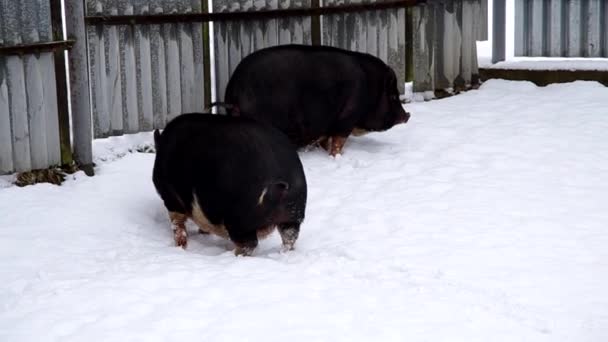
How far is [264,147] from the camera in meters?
6.91

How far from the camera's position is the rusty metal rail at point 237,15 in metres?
8.99

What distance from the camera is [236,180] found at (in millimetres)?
6754

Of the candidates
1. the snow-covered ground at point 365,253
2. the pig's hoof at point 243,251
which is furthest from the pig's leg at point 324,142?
the pig's hoof at point 243,251

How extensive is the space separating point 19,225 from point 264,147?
167 centimetres

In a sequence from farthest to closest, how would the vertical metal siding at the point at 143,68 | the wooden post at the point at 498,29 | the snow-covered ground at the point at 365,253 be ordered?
the wooden post at the point at 498,29, the vertical metal siding at the point at 143,68, the snow-covered ground at the point at 365,253

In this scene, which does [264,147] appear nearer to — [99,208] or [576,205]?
[99,208]

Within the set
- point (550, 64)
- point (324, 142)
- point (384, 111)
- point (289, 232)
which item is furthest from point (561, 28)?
point (289, 232)

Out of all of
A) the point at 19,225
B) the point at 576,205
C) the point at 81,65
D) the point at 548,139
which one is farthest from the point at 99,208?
the point at 548,139

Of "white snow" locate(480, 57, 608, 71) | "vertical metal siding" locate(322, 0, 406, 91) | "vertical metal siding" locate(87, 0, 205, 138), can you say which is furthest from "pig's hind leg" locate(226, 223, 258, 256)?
"white snow" locate(480, 57, 608, 71)

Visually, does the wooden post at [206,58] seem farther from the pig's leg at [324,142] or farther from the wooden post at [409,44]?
the wooden post at [409,44]

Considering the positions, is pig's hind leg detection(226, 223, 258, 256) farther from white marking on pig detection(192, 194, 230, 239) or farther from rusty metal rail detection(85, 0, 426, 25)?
rusty metal rail detection(85, 0, 426, 25)

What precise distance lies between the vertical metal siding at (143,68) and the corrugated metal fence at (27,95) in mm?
645

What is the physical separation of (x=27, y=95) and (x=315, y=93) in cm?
223

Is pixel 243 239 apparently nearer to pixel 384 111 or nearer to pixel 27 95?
pixel 27 95
